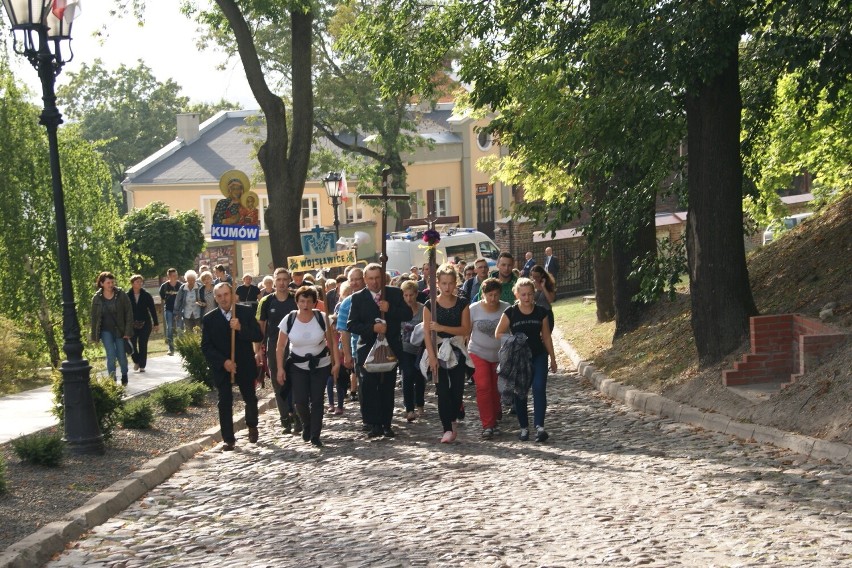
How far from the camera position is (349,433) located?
550 inches

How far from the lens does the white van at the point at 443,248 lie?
131 feet

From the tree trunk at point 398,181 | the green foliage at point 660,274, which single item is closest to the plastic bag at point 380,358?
the green foliage at point 660,274

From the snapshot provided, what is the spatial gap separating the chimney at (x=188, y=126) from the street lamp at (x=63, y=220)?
50758 millimetres

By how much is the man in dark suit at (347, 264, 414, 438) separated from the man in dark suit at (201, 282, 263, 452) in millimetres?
1094

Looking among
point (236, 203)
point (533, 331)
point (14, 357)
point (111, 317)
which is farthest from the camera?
point (14, 357)

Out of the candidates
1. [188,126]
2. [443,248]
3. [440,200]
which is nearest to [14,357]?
[443,248]

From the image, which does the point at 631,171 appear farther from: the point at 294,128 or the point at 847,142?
the point at 294,128

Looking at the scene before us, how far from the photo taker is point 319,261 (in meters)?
21.3

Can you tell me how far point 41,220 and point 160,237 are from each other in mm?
20261

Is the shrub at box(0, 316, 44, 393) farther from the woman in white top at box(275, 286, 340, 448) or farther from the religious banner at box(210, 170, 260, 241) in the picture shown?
the woman in white top at box(275, 286, 340, 448)

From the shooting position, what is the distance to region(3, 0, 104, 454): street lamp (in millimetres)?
11961

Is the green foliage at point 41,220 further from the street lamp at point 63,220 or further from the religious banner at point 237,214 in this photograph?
the street lamp at point 63,220

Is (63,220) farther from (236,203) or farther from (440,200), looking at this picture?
(440,200)

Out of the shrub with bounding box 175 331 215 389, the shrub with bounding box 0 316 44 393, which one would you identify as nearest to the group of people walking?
the shrub with bounding box 175 331 215 389
